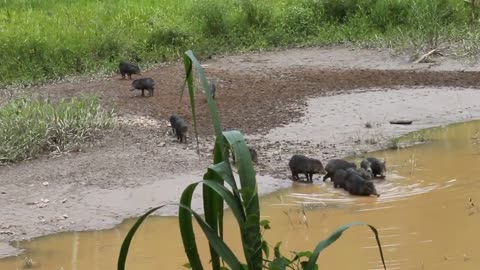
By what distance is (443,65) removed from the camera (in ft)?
49.2

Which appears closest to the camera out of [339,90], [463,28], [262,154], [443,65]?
[262,154]

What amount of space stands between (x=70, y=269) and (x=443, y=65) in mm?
9332

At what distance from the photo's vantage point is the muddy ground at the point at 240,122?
345 inches

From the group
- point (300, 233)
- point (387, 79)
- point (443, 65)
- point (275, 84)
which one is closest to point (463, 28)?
point (443, 65)

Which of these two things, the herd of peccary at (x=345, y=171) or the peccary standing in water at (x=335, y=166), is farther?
the peccary standing in water at (x=335, y=166)

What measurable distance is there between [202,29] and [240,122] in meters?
6.62

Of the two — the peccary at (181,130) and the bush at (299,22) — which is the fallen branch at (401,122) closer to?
the peccary at (181,130)

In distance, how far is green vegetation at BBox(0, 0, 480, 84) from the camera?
52.8 ft

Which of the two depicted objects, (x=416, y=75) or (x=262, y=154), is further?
(x=416, y=75)

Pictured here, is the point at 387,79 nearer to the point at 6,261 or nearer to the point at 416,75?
the point at 416,75

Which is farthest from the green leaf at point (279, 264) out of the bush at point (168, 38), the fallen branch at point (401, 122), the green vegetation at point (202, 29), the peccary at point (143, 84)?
the bush at point (168, 38)

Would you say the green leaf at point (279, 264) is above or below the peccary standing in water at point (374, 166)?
above

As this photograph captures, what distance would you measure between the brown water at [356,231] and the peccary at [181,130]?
188cm

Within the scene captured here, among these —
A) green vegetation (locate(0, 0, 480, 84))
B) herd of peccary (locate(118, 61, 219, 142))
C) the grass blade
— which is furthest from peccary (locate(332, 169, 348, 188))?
green vegetation (locate(0, 0, 480, 84))
